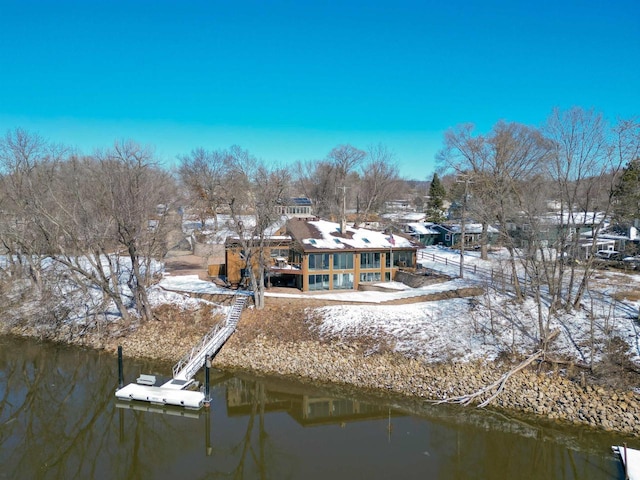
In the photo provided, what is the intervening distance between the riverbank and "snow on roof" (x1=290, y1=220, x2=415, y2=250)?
510 cm

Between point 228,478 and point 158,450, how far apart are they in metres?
2.83

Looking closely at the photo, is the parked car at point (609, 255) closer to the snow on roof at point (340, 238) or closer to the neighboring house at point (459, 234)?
the neighboring house at point (459, 234)

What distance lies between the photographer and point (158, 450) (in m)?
14.8

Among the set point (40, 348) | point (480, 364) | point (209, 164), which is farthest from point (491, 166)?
point (209, 164)

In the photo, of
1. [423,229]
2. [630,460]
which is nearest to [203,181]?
[423,229]

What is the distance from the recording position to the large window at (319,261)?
27172mm

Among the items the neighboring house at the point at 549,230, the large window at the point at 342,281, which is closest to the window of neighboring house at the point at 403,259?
the large window at the point at 342,281

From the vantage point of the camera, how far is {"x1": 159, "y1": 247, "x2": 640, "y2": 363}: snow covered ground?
62.8ft

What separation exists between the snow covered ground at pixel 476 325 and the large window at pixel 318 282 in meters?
1.99

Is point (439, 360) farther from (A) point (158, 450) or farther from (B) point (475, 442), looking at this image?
(A) point (158, 450)

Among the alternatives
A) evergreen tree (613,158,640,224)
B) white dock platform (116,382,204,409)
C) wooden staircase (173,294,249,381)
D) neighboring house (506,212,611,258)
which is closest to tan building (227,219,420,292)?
wooden staircase (173,294,249,381)

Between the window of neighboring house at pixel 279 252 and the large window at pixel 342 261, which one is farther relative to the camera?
the window of neighboring house at pixel 279 252

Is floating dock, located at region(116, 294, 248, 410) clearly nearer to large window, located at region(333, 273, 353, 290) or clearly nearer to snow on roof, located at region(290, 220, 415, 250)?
large window, located at region(333, 273, 353, 290)

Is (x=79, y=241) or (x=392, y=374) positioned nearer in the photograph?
(x=392, y=374)
